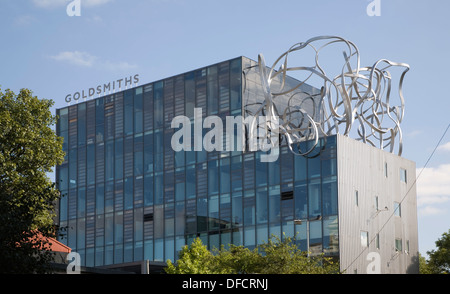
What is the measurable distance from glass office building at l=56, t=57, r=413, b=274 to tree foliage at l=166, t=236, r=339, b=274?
9.58m

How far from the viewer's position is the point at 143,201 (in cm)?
Result: 8150

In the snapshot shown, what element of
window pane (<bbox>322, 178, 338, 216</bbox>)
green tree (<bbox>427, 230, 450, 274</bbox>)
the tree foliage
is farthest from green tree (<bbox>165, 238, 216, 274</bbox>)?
green tree (<bbox>427, 230, 450, 274</bbox>)

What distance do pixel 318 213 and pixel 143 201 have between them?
21.4 m

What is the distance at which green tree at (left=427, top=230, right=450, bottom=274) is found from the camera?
277 ft

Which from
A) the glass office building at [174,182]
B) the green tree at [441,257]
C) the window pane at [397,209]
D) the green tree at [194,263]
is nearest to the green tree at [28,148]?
the green tree at [194,263]

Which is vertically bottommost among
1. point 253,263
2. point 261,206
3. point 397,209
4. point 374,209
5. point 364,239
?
point 253,263

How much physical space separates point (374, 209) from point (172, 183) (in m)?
20.5

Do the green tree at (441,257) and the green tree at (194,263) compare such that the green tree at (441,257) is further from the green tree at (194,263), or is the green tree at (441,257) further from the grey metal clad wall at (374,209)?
the green tree at (194,263)

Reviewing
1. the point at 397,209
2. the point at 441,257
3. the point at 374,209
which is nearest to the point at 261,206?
the point at 374,209

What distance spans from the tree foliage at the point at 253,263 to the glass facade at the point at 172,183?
9.79 m

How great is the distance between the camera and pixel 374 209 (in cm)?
6912

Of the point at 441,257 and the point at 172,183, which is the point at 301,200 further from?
the point at 441,257
